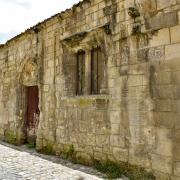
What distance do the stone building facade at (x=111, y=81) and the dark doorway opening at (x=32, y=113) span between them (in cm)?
4

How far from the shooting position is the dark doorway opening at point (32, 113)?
9.76 m

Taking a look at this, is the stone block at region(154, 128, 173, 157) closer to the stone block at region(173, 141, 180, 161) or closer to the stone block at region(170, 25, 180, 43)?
the stone block at region(173, 141, 180, 161)

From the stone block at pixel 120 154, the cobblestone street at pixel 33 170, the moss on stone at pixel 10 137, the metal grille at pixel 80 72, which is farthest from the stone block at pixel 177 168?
the moss on stone at pixel 10 137

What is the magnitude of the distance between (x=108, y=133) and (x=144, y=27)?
7.04ft

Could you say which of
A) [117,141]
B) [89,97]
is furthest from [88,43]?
[117,141]

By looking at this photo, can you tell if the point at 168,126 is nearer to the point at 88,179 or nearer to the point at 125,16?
the point at 88,179

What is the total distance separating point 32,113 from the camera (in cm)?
992

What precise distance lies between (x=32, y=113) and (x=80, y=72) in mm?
3061

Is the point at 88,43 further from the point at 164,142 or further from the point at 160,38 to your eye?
the point at 164,142

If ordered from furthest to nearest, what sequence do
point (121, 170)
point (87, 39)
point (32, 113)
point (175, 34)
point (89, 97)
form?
1. point (32, 113)
2. point (87, 39)
3. point (89, 97)
4. point (121, 170)
5. point (175, 34)

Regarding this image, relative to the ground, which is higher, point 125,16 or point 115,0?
point 115,0

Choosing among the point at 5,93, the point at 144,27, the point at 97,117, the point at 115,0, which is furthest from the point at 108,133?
the point at 5,93

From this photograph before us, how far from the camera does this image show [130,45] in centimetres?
575

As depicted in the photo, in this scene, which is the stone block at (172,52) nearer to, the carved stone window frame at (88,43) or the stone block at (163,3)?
the stone block at (163,3)
